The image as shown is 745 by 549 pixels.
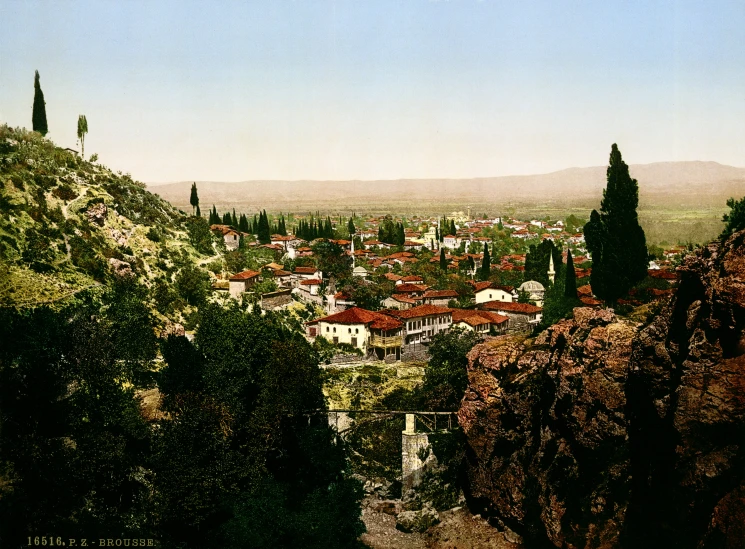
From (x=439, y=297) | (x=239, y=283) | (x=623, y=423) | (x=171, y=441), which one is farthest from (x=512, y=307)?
(x=171, y=441)

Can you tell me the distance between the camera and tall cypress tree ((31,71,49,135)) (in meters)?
55.5

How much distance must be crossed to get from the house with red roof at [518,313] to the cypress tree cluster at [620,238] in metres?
18.6

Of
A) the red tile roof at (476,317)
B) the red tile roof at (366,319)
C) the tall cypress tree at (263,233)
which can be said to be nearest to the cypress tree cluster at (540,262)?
the red tile roof at (476,317)

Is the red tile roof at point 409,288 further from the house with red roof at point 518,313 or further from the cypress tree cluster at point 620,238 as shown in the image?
the cypress tree cluster at point 620,238

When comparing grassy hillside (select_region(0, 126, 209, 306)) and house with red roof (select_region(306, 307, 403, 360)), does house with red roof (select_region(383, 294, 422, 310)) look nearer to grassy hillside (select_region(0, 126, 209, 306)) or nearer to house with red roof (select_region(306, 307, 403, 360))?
house with red roof (select_region(306, 307, 403, 360))

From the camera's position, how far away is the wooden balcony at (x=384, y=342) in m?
44.6

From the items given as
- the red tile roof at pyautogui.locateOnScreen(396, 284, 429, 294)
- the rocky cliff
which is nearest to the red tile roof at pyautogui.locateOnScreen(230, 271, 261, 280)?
the red tile roof at pyautogui.locateOnScreen(396, 284, 429, 294)

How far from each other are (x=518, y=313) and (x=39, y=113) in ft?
154

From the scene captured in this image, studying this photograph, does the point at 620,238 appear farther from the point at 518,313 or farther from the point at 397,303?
the point at 397,303

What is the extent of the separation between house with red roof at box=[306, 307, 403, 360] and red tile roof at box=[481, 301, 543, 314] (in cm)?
1338

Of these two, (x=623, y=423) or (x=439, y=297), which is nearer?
(x=623, y=423)

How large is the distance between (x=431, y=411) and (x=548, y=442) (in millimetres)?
8867

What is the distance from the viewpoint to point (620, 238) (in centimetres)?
3525

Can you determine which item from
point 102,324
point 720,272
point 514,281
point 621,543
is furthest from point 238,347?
point 514,281
